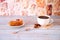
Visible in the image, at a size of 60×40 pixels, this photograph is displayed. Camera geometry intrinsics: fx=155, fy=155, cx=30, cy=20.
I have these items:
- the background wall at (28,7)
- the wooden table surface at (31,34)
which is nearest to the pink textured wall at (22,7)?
the background wall at (28,7)

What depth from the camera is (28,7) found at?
1412 millimetres

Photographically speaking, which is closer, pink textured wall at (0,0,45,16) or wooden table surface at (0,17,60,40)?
wooden table surface at (0,17,60,40)

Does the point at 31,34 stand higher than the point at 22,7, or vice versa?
the point at 22,7

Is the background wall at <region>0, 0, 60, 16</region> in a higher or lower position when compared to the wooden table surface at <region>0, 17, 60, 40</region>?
higher

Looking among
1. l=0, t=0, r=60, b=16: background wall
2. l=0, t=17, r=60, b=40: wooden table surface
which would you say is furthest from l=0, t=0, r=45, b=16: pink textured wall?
l=0, t=17, r=60, b=40: wooden table surface

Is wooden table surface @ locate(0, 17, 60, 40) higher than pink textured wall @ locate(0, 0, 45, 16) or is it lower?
lower

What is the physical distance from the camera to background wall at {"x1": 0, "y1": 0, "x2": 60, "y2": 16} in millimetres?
1396

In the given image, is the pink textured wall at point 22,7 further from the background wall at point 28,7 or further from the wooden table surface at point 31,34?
the wooden table surface at point 31,34

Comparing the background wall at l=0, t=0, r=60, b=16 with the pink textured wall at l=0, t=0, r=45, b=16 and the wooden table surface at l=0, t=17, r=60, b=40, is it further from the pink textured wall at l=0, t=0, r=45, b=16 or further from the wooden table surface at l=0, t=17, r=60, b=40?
the wooden table surface at l=0, t=17, r=60, b=40

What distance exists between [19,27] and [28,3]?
0.32 m

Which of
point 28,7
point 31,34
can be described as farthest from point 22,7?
point 31,34

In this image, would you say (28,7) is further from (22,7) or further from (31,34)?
(31,34)

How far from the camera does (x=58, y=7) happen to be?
1399mm

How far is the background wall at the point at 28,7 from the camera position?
55.0 inches
